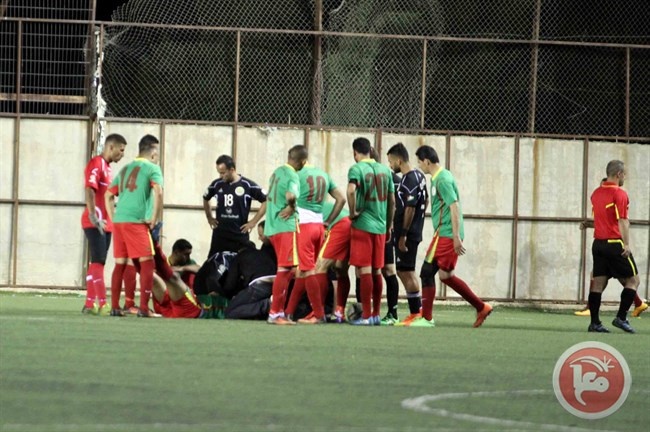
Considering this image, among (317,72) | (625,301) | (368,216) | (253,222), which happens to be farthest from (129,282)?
(317,72)

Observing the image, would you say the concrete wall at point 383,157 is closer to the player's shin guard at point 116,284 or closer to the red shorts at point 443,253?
the player's shin guard at point 116,284

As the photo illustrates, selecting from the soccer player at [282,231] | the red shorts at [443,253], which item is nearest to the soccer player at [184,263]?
the soccer player at [282,231]

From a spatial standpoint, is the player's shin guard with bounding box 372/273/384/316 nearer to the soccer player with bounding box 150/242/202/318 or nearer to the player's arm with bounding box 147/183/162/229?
the soccer player with bounding box 150/242/202/318

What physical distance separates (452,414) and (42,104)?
17078 mm

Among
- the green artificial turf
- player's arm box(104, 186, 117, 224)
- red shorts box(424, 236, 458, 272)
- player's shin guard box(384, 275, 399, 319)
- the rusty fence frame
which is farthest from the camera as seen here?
the rusty fence frame

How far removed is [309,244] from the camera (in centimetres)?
1528

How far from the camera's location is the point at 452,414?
7.11 m

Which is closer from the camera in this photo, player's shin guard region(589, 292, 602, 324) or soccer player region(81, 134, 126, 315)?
soccer player region(81, 134, 126, 315)

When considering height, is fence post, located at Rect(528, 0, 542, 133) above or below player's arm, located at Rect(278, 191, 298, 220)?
above

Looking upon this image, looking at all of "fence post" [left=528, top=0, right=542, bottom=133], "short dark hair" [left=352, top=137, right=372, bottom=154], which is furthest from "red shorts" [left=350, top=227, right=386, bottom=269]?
"fence post" [left=528, top=0, right=542, bottom=133]

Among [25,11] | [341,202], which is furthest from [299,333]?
[25,11]

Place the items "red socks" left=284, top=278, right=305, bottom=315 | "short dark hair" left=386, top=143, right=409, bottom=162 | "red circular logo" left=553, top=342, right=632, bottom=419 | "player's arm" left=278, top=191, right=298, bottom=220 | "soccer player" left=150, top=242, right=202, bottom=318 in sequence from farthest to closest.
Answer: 1. "short dark hair" left=386, top=143, right=409, bottom=162
2. "soccer player" left=150, top=242, right=202, bottom=318
3. "red socks" left=284, top=278, right=305, bottom=315
4. "player's arm" left=278, top=191, right=298, bottom=220
5. "red circular logo" left=553, top=342, right=632, bottom=419

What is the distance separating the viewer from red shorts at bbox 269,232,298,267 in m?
14.7

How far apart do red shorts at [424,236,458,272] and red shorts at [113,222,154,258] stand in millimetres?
2902
